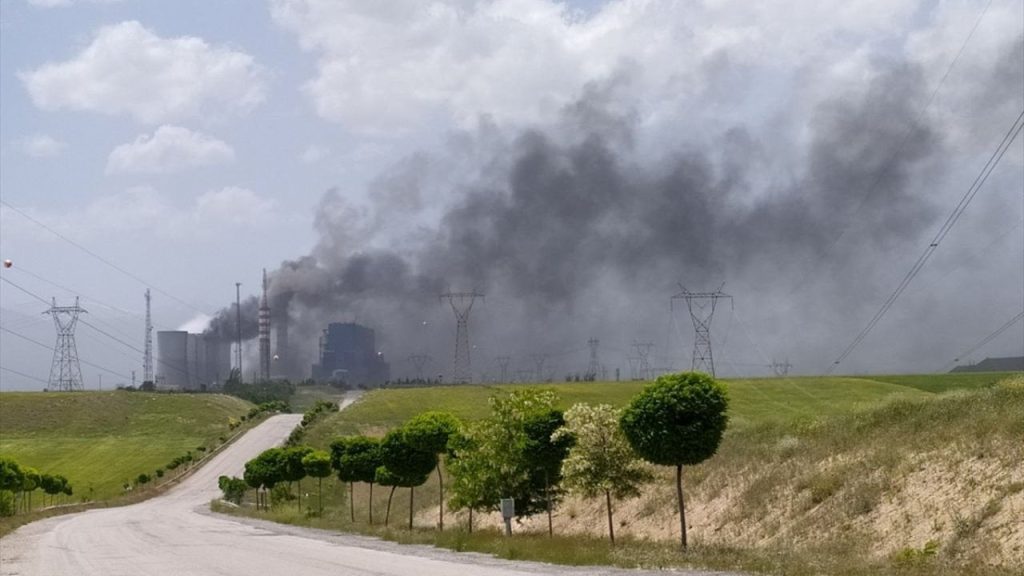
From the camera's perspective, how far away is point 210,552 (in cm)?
3709

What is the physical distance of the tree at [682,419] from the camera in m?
30.2

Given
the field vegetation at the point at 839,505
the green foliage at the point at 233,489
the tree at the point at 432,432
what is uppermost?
the tree at the point at 432,432

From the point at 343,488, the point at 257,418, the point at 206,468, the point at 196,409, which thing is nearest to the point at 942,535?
the point at 343,488

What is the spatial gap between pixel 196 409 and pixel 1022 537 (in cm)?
14302

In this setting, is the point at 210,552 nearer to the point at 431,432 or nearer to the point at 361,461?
the point at 431,432

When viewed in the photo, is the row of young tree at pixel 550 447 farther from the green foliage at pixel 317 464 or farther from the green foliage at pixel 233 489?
the green foliage at pixel 233 489

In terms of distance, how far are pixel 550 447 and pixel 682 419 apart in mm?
10337

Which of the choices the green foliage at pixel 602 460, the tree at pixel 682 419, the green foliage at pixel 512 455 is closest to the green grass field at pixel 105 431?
the green foliage at pixel 512 455

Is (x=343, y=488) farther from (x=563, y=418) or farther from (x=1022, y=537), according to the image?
(x=1022, y=537)

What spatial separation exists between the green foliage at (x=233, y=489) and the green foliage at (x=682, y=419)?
60.5 meters

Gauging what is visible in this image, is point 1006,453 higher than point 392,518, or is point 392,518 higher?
point 1006,453

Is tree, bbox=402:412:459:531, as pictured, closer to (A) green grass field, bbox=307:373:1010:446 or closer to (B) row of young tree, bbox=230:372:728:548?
(B) row of young tree, bbox=230:372:728:548

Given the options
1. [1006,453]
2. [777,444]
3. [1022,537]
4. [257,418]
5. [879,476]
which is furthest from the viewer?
[257,418]

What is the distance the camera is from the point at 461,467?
45.2 meters
